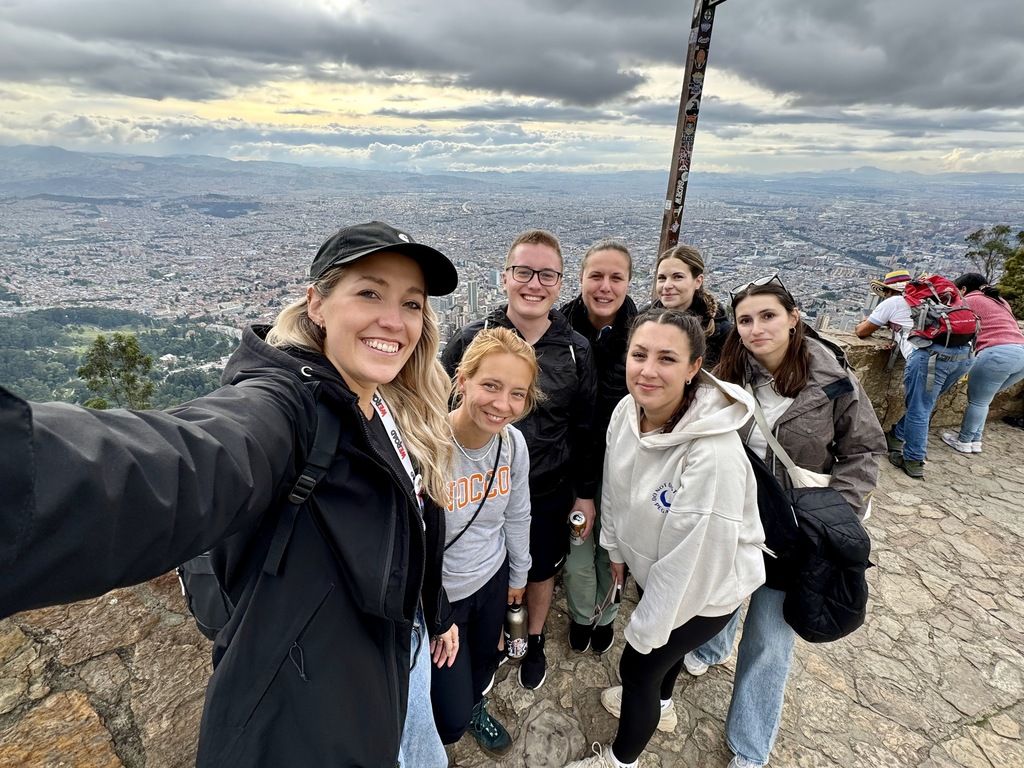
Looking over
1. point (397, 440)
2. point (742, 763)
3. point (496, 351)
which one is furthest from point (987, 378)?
point (397, 440)

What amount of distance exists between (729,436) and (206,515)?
5.65 ft

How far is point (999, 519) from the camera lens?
14.5 feet

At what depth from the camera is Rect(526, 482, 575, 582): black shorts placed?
2.59 m

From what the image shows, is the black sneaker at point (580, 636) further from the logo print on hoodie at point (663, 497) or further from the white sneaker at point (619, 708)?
the logo print on hoodie at point (663, 497)

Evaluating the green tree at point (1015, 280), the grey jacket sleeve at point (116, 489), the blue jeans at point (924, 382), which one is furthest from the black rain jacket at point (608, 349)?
A: the green tree at point (1015, 280)

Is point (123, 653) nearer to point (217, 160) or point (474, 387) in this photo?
point (474, 387)

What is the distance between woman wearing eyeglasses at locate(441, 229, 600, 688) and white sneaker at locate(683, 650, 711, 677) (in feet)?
2.88

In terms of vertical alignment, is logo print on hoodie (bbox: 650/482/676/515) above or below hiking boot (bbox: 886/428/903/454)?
above

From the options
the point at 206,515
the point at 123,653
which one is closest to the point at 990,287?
the point at 206,515

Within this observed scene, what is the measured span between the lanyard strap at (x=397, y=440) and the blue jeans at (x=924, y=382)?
5785 millimetres

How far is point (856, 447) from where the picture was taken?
2205 mm

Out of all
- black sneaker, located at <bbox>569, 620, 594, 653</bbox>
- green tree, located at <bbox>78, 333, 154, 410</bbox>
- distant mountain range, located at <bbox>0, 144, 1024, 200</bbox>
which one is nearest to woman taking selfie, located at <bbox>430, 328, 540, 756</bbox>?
black sneaker, located at <bbox>569, 620, 594, 653</bbox>

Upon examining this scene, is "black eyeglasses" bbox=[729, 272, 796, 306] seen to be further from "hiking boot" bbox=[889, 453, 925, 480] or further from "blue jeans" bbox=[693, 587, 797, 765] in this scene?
"hiking boot" bbox=[889, 453, 925, 480]

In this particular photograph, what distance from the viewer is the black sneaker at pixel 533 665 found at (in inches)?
102
